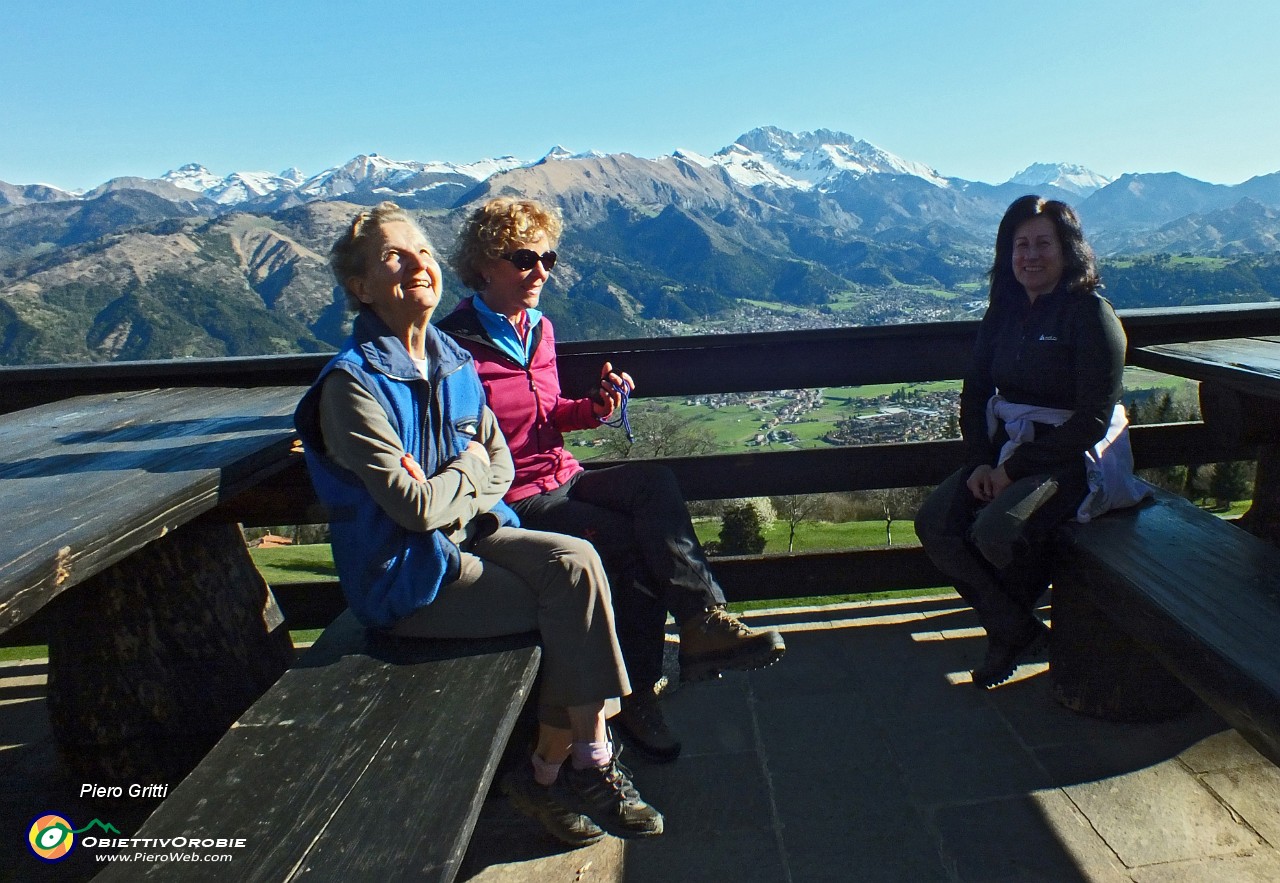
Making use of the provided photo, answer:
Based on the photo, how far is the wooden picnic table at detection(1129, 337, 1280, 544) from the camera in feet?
10.2

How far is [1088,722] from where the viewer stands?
2.90 metres

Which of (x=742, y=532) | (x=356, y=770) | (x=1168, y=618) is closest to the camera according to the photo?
(x=356, y=770)

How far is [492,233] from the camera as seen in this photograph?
9.25ft

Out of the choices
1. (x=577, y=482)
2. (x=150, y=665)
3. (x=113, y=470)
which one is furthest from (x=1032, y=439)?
(x=150, y=665)

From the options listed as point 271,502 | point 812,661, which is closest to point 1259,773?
point 812,661

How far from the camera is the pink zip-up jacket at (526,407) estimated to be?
2.82 m

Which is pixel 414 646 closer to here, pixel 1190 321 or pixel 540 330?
pixel 540 330

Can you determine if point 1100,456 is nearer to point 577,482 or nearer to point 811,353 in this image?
point 811,353

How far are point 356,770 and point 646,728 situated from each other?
1.39m

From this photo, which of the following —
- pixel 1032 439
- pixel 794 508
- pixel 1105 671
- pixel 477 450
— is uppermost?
pixel 477 450

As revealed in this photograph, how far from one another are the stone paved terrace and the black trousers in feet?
1.43

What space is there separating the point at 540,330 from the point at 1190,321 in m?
2.69

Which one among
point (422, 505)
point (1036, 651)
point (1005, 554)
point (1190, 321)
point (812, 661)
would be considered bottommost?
point (812, 661)

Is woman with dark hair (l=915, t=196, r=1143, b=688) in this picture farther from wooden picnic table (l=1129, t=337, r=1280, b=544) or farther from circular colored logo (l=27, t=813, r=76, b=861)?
circular colored logo (l=27, t=813, r=76, b=861)
